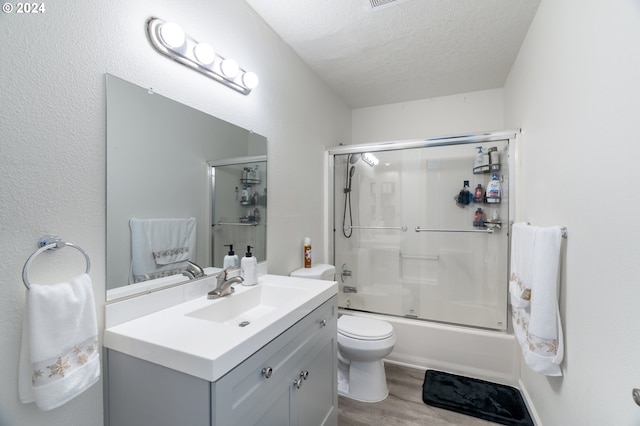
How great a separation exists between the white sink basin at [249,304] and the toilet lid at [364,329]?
28.9 inches

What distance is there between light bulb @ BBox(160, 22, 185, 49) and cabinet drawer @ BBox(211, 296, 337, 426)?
4.08ft

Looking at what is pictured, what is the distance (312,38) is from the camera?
1966mm

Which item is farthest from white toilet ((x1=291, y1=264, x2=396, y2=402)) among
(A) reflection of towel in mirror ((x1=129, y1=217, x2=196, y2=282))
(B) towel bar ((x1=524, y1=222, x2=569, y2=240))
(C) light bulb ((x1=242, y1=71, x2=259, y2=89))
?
(C) light bulb ((x1=242, y1=71, x2=259, y2=89))

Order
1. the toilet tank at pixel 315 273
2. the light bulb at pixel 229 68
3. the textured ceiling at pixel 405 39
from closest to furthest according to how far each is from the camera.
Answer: the light bulb at pixel 229 68 < the textured ceiling at pixel 405 39 < the toilet tank at pixel 315 273

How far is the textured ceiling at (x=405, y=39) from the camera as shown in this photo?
1.67 metres

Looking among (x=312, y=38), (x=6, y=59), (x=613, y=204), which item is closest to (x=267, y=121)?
(x=312, y=38)

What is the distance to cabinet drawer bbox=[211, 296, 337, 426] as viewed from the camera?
0.80 metres

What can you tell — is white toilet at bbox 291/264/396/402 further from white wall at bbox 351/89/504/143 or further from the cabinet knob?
white wall at bbox 351/89/504/143

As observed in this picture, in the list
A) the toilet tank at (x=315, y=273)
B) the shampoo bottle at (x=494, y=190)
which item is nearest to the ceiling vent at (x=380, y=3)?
the shampoo bottle at (x=494, y=190)

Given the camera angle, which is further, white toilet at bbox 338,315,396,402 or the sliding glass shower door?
the sliding glass shower door

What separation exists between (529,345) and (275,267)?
1473 millimetres

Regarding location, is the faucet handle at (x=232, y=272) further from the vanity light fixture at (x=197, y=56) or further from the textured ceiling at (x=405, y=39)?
the textured ceiling at (x=405, y=39)

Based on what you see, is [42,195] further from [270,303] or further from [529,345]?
[529,345]

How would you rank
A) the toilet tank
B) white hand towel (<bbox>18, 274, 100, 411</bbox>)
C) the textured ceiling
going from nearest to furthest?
1. white hand towel (<bbox>18, 274, 100, 411</bbox>)
2. the textured ceiling
3. the toilet tank
